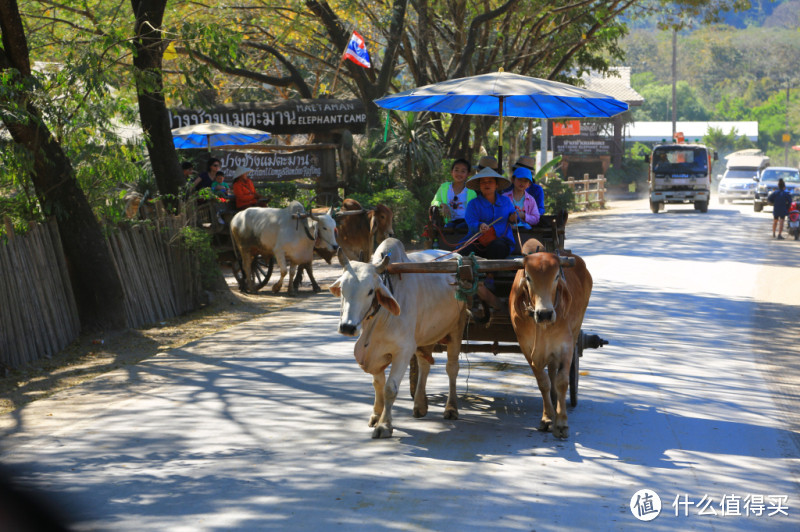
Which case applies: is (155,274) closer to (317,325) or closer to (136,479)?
(317,325)

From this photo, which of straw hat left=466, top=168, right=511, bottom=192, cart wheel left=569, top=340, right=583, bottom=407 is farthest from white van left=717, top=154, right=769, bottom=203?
cart wheel left=569, top=340, right=583, bottom=407

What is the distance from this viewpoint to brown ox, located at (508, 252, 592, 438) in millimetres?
6590

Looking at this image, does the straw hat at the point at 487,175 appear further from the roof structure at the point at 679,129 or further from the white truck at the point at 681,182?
the roof structure at the point at 679,129

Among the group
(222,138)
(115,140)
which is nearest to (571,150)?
(222,138)

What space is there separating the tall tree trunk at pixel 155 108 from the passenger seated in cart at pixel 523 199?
5048 mm

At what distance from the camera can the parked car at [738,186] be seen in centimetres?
4250

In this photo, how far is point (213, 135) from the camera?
18.9 m

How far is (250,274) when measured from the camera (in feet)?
49.0

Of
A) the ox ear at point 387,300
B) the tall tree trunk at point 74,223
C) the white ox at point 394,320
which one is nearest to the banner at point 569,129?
the tall tree trunk at point 74,223

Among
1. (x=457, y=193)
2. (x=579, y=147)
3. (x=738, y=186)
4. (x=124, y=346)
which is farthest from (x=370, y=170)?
(x=579, y=147)

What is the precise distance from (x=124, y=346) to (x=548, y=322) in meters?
6.09

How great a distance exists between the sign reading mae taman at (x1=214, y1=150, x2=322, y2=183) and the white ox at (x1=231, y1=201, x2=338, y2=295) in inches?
167

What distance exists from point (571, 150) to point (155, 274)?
40.6 metres

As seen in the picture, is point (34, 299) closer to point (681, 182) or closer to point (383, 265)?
point (383, 265)
